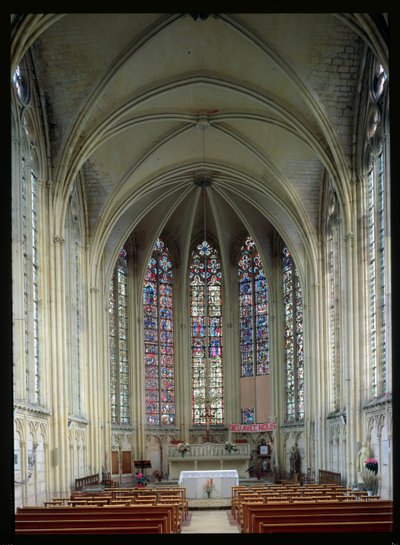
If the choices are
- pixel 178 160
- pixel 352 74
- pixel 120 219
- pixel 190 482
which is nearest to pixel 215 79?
pixel 352 74

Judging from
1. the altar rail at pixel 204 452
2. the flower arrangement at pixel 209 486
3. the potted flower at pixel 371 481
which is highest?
the potted flower at pixel 371 481

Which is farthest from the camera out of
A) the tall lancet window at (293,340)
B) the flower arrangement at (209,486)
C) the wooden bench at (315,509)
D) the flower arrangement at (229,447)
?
the tall lancet window at (293,340)

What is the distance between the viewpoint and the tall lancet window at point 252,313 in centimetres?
4159

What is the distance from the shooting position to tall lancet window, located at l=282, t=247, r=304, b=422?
38.8 m

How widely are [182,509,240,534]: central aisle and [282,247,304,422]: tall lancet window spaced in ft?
47.3

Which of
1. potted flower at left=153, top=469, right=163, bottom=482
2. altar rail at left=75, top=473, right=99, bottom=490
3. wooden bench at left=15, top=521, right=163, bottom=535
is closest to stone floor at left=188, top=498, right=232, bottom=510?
altar rail at left=75, top=473, right=99, bottom=490

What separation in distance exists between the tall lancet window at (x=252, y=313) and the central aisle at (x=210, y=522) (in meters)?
16.8

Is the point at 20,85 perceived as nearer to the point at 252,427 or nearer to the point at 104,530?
the point at 104,530

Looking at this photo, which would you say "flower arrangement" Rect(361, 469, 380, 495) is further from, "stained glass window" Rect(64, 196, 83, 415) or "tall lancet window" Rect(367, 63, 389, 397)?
"stained glass window" Rect(64, 196, 83, 415)

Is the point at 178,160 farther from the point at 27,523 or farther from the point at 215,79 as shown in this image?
the point at 27,523

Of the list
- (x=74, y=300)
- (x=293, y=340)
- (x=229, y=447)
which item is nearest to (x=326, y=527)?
(x=74, y=300)

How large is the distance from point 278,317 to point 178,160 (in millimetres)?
10675

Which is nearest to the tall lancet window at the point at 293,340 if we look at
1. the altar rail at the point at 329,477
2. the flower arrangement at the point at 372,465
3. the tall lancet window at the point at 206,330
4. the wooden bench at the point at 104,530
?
the tall lancet window at the point at 206,330

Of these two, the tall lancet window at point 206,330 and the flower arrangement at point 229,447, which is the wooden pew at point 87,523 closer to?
the flower arrangement at point 229,447
